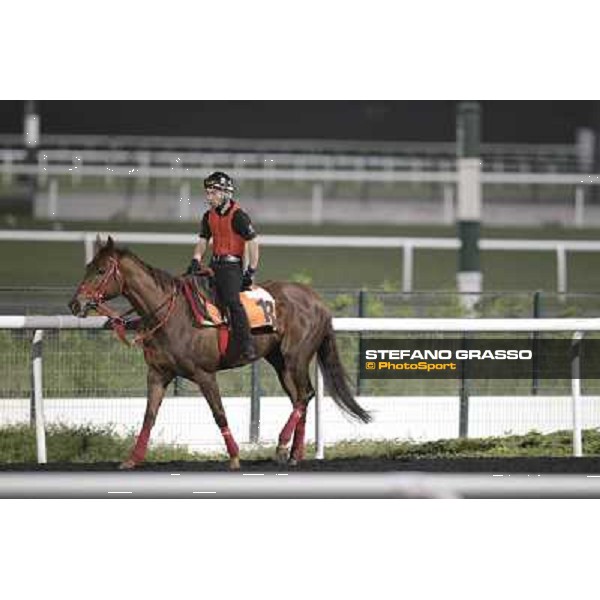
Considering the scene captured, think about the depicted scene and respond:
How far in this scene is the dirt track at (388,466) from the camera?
7734mm

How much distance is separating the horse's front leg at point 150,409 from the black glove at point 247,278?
1.80 ft

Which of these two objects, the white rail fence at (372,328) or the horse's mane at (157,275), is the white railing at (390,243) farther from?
the horse's mane at (157,275)

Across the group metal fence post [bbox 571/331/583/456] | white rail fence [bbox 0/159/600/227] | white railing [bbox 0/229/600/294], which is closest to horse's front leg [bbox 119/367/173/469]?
metal fence post [bbox 571/331/583/456]

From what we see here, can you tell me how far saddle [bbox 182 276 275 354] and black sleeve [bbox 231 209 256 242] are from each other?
0.30 m

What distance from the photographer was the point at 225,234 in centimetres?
757

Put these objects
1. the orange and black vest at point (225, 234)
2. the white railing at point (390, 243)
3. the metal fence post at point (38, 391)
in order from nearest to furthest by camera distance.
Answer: the orange and black vest at point (225, 234) < the metal fence post at point (38, 391) < the white railing at point (390, 243)

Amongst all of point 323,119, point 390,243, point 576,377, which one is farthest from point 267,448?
point 390,243

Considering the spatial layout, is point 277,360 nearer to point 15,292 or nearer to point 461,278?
point 15,292

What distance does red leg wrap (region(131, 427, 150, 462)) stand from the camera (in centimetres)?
768

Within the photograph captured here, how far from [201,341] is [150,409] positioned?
0.40m

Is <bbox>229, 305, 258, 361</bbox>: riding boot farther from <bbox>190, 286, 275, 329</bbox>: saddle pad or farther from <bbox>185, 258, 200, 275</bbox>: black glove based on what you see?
<bbox>185, 258, 200, 275</bbox>: black glove

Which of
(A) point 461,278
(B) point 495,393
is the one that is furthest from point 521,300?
(B) point 495,393

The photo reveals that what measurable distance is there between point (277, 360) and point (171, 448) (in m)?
0.67

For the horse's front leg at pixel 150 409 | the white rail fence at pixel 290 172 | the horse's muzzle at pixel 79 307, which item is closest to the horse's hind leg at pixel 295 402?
the horse's front leg at pixel 150 409
